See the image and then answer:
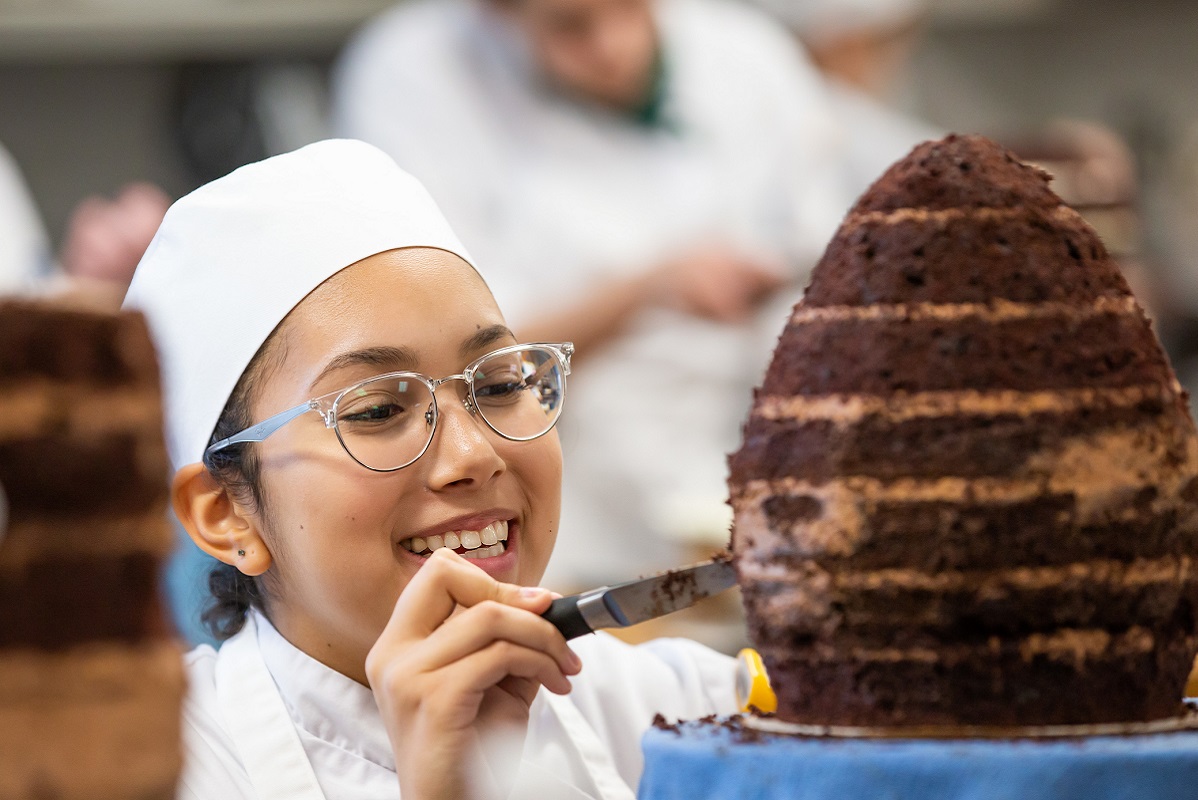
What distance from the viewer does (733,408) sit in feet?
11.1

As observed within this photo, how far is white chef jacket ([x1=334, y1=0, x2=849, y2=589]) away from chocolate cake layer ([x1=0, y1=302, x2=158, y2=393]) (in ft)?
7.25

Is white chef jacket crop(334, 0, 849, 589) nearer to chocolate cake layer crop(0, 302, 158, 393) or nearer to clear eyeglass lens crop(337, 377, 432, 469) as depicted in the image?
clear eyeglass lens crop(337, 377, 432, 469)

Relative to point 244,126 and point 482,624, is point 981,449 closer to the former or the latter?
point 482,624

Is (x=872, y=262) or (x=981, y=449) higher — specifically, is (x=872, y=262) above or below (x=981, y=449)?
above

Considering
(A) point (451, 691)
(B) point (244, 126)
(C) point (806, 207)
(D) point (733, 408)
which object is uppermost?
(B) point (244, 126)

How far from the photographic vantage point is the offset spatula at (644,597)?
112 cm

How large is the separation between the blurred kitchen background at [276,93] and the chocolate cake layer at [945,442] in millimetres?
2868

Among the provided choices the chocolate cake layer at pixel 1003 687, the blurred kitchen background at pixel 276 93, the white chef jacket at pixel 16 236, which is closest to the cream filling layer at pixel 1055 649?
the chocolate cake layer at pixel 1003 687

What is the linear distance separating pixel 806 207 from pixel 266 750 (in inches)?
92.4

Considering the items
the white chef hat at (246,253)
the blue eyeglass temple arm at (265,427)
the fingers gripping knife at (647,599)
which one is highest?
the white chef hat at (246,253)

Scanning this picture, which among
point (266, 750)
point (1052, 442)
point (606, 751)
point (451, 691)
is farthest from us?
point (606, 751)

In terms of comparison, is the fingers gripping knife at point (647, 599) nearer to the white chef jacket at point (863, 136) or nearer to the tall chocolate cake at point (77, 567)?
the tall chocolate cake at point (77, 567)

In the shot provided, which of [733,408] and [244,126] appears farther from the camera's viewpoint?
[244,126]

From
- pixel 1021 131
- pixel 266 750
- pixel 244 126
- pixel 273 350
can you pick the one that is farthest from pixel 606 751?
pixel 1021 131
